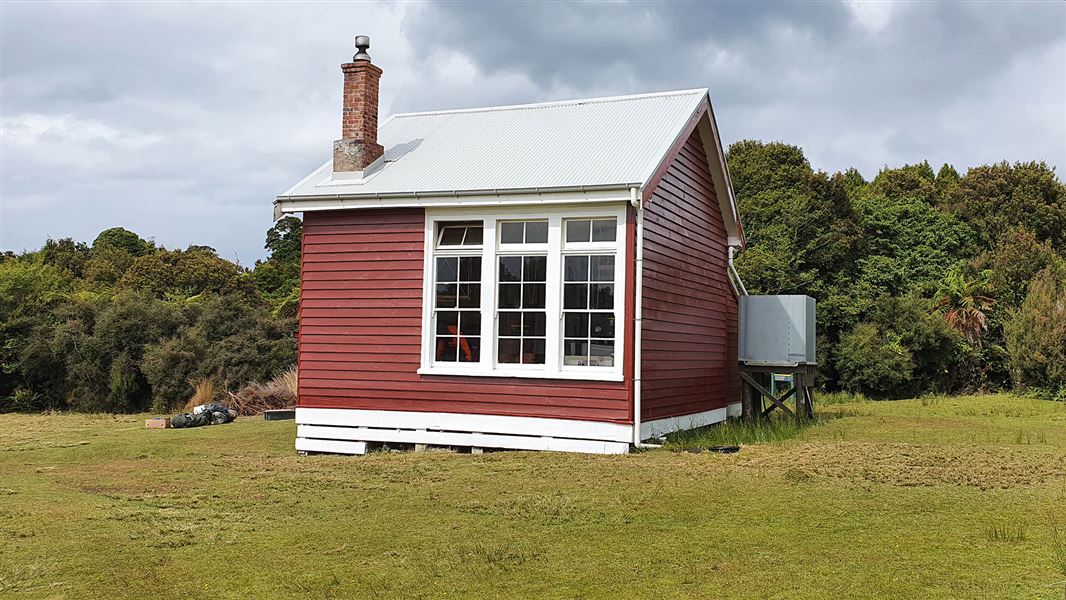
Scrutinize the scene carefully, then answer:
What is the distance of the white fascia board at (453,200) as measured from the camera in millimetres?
12367

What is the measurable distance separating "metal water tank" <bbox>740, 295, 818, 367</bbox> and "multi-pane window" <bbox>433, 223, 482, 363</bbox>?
5.65m

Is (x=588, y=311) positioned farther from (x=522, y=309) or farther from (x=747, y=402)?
(x=747, y=402)

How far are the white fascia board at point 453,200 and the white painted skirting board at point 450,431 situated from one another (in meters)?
2.89

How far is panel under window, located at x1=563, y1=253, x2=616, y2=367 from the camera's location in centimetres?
1266

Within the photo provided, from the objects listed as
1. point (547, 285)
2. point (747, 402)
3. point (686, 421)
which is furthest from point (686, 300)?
point (747, 402)

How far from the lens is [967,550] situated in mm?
6910

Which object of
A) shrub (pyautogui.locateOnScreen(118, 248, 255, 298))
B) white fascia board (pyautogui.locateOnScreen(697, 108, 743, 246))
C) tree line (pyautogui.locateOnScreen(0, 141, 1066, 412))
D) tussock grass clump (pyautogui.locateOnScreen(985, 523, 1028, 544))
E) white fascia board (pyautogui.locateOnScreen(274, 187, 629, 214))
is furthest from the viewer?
shrub (pyautogui.locateOnScreen(118, 248, 255, 298))

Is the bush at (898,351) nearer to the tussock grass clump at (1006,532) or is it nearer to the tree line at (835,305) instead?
the tree line at (835,305)

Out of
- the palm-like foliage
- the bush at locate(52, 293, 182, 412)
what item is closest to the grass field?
the bush at locate(52, 293, 182, 412)

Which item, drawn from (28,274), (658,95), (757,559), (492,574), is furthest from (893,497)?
(28,274)

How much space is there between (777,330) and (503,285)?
18.9 feet

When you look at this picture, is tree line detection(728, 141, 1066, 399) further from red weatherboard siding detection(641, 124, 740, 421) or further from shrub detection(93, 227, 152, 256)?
shrub detection(93, 227, 152, 256)

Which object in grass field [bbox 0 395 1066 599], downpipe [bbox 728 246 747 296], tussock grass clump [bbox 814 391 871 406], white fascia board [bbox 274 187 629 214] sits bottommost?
grass field [bbox 0 395 1066 599]

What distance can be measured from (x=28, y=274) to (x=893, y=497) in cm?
2265
